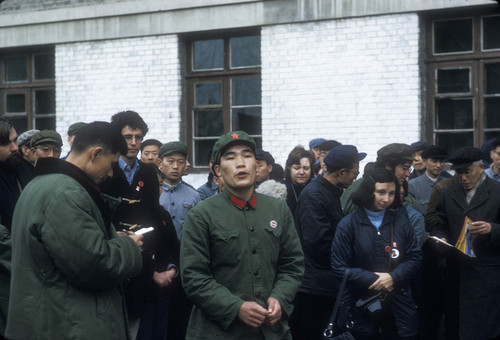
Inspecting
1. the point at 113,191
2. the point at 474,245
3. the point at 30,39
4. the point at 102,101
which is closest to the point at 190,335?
the point at 113,191

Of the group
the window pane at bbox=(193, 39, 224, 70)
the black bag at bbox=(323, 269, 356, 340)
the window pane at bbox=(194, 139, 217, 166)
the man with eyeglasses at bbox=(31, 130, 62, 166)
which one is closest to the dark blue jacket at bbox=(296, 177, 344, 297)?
the black bag at bbox=(323, 269, 356, 340)

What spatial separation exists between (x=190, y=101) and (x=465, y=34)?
4.37 m

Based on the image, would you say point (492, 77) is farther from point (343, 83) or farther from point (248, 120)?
point (248, 120)

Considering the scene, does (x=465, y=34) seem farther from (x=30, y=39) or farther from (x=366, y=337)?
(x=30, y=39)

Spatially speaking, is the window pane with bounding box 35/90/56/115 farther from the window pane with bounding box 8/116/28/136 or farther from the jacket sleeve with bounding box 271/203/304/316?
the jacket sleeve with bounding box 271/203/304/316

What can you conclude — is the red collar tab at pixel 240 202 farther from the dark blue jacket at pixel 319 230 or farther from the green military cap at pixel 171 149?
the green military cap at pixel 171 149

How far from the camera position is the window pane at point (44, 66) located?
11414 mm

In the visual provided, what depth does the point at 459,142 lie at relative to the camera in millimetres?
8906

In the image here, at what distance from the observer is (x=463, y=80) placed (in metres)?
8.91

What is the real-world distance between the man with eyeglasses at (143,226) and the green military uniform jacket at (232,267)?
41.9 inches

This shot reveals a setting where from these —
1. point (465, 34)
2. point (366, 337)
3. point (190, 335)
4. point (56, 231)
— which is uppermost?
point (465, 34)

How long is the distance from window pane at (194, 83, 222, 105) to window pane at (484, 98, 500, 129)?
4077mm

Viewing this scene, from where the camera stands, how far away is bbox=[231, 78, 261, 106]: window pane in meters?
10.1

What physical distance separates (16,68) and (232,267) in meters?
9.48
